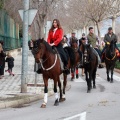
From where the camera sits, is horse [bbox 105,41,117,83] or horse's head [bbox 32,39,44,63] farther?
horse [bbox 105,41,117,83]

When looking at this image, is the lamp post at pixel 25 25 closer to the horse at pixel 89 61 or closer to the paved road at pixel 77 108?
the paved road at pixel 77 108

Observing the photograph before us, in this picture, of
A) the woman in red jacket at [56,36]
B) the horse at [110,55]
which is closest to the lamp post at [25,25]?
the woman in red jacket at [56,36]

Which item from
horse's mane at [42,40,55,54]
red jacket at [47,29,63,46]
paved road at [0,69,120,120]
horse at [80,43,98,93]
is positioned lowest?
paved road at [0,69,120,120]

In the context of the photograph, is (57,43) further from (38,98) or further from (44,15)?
(44,15)

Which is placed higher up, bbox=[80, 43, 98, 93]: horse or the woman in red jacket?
→ the woman in red jacket

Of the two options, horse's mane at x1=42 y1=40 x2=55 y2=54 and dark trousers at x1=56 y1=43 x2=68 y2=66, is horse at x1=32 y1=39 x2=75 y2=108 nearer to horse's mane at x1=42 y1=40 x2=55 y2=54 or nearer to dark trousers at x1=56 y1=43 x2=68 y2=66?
horse's mane at x1=42 y1=40 x2=55 y2=54

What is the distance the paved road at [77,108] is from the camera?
1041 cm

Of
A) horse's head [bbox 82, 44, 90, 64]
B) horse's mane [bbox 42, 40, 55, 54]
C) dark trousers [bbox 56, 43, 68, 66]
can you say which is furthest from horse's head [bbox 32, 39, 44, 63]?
horse's head [bbox 82, 44, 90, 64]

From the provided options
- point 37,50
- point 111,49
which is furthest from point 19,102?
point 111,49

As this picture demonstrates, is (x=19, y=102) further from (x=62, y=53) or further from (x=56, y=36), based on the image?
(x=56, y=36)

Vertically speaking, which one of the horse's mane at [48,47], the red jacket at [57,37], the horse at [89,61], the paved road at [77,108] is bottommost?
the paved road at [77,108]

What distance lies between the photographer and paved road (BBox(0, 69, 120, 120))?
10406mm

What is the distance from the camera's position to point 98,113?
1070 cm

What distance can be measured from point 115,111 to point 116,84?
7.37m
